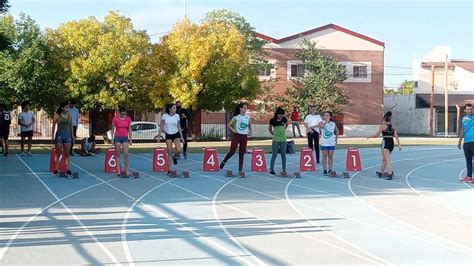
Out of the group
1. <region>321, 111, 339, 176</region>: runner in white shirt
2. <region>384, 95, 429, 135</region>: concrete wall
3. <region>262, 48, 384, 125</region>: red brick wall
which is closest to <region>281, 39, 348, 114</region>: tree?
<region>262, 48, 384, 125</region>: red brick wall

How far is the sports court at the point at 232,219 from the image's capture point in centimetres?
811

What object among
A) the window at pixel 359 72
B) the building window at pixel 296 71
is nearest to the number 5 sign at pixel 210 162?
the building window at pixel 296 71

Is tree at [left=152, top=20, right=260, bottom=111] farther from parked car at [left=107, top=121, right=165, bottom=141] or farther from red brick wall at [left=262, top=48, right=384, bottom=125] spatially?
red brick wall at [left=262, top=48, right=384, bottom=125]

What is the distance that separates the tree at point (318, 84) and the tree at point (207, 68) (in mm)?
9684

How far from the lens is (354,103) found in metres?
58.0

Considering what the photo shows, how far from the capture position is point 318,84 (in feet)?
175

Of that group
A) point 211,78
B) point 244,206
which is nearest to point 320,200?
point 244,206

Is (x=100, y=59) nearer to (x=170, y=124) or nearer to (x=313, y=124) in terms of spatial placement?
(x=313, y=124)

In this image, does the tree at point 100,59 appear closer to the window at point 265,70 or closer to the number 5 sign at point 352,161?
the window at point 265,70

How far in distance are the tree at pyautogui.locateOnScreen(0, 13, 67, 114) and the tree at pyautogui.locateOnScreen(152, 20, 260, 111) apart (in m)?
7.25

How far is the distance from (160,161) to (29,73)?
23.4 metres

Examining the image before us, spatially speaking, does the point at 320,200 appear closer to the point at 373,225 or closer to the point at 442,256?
the point at 373,225

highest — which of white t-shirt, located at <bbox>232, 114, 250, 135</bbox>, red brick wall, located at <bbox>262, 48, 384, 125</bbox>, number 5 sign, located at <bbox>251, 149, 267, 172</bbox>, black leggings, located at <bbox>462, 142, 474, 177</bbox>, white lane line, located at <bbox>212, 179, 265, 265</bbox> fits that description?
red brick wall, located at <bbox>262, 48, 384, 125</bbox>

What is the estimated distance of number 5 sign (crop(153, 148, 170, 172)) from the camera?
18.5 meters
